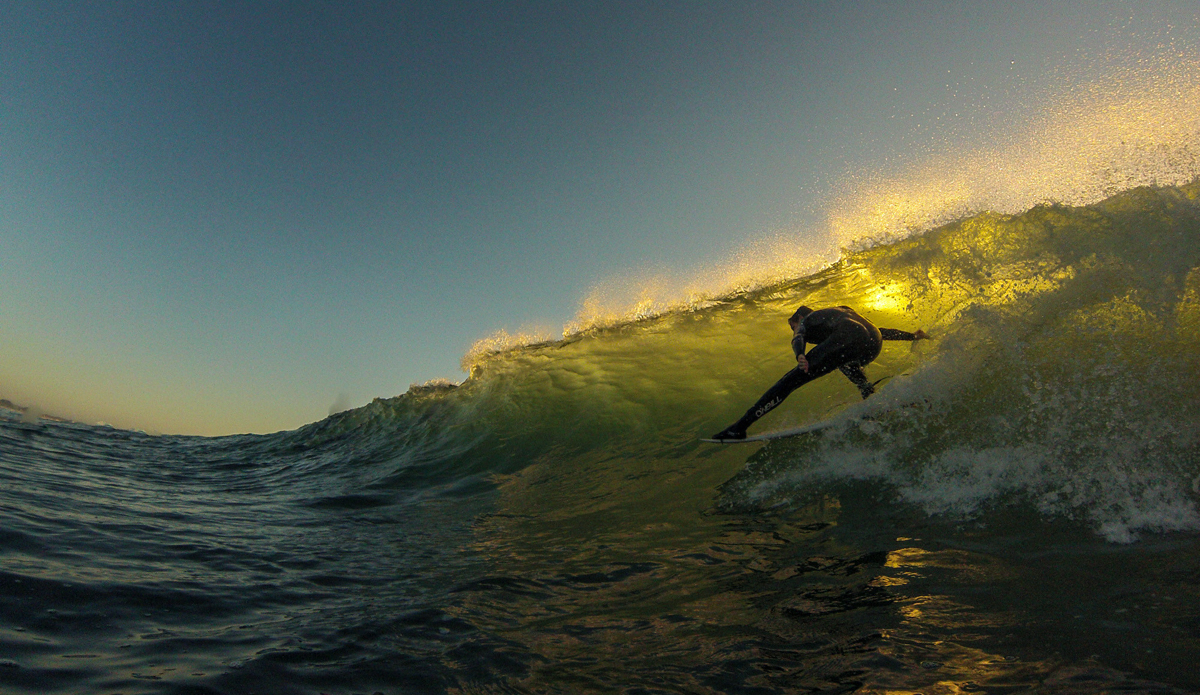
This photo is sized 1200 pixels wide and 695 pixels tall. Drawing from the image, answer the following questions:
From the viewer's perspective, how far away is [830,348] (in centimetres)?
554

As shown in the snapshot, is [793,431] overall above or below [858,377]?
below

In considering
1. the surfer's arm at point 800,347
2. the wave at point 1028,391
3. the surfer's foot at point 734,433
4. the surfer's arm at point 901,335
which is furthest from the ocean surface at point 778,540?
the surfer's arm at point 800,347

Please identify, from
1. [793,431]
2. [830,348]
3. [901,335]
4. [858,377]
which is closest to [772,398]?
[793,431]

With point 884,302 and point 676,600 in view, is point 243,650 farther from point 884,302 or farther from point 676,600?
point 884,302

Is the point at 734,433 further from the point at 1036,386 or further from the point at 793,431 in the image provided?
the point at 1036,386

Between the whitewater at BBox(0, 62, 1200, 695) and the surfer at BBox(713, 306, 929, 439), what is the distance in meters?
0.39

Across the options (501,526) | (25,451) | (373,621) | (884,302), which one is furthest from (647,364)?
(25,451)

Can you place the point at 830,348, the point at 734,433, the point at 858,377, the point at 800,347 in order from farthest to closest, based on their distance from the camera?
the point at 734,433, the point at 858,377, the point at 800,347, the point at 830,348

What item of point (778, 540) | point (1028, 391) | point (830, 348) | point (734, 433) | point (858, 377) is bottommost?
point (778, 540)

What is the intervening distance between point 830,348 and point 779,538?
2.21 meters

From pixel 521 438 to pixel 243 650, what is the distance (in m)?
6.51

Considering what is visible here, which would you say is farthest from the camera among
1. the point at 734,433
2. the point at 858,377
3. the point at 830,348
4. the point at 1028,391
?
the point at 734,433

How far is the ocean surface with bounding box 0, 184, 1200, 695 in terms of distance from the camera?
2.38 m

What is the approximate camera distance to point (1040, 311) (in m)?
4.90
